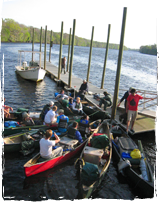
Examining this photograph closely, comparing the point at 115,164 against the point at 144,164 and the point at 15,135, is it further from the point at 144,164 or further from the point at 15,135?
the point at 15,135

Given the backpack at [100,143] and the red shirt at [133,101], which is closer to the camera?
the backpack at [100,143]

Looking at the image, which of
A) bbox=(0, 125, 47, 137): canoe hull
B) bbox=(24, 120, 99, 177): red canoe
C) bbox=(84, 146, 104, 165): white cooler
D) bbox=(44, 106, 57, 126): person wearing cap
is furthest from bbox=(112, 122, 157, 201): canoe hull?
bbox=(0, 125, 47, 137): canoe hull

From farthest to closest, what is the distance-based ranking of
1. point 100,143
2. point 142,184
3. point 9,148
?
point 9,148 < point 100,143 < point 142,184

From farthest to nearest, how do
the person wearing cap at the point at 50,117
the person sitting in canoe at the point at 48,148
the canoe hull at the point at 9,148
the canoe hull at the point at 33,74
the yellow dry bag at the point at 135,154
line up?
the canoe hull at the point at 33,74 < the person wearing cap at the point at 50,117 < the canoe hull at the point at 9,148 < the yellow dry bag at the point at 135,154 < the person sitting in canoe at the point at 48,148

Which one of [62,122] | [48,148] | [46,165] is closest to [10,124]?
[62,122]

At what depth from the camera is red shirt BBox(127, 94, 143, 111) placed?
1109 cm

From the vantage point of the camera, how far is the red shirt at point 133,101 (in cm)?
1109

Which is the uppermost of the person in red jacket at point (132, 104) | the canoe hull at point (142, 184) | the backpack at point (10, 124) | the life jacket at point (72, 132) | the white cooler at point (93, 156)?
the person in red jacket at point (132, 104)

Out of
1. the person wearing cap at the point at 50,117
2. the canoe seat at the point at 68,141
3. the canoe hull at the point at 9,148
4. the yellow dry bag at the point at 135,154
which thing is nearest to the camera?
the yellow dry bag at the point at 135,154

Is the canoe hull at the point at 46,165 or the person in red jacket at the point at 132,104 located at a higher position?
the person in red jacket at the point at 132,104

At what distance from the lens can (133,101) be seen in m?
11.2

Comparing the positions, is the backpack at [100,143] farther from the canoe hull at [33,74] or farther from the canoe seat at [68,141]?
the canoe hull at [33,74]

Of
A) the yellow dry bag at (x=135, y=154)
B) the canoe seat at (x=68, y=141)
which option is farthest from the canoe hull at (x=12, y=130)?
the yellow dry bag at (x=135, y=154)

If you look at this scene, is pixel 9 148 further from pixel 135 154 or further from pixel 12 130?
pixel 135 154
